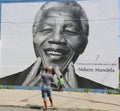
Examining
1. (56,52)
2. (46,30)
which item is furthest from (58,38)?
(46,30)

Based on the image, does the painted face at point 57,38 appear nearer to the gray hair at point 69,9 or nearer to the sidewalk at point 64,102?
the gray hair at point 69,9

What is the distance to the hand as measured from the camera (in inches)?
1059

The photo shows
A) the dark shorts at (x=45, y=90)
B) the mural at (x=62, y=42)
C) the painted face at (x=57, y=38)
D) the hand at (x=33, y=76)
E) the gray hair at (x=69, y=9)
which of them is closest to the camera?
the dark shorts at (x=45, y=90)

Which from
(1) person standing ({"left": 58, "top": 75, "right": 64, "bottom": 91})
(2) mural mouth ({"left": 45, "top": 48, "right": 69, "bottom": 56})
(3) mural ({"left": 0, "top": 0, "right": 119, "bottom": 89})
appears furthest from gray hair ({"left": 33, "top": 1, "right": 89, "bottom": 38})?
(1) person standing ({"left": 58, "top": 75, "right": 64, "bottom": 91})

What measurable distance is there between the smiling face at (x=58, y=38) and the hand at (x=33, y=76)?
1.54 feet

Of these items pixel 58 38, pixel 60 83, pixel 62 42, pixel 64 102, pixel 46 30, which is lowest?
pixel 60 83

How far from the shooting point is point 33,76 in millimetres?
27016

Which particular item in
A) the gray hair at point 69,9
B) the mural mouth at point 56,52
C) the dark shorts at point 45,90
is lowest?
the mural mouth at point 56,52

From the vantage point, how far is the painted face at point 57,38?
26203 millimetres

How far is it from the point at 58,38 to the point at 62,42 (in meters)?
0.41

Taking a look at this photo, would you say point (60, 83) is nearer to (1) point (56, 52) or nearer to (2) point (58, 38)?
(1) point (56, 52)

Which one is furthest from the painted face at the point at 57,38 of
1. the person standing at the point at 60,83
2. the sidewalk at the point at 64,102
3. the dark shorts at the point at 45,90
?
the dark shorts at the point at 45,90

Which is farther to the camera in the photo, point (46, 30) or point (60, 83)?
point (46, 30)

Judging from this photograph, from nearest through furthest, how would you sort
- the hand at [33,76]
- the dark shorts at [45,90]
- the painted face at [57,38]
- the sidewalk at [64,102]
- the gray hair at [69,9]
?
the dark shorts at [45,90]
the sidewalk at [64,102]
the gray hair at [69,9]
the painted face at [57,38]
the hand at [33,76]
